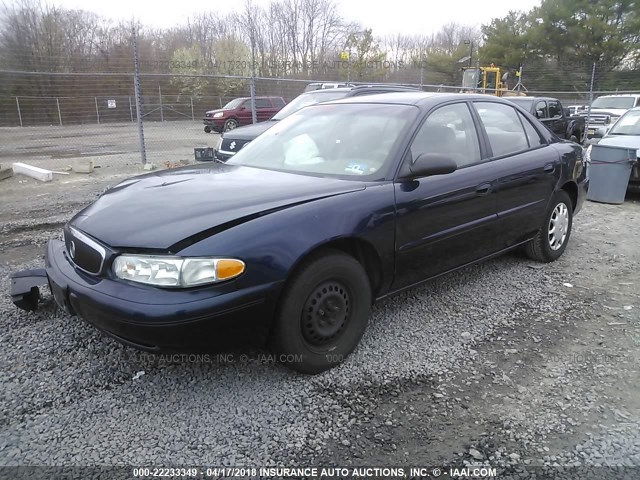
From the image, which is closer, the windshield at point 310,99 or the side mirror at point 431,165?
the side mirror at point 431,165

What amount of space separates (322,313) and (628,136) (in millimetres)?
7894

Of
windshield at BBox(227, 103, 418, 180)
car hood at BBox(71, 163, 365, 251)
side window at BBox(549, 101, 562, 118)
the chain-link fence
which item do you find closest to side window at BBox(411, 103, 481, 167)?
windshield at BBox(227, 103, 418, 180)

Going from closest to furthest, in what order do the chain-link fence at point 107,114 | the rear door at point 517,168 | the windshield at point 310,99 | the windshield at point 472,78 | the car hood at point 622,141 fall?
the rear door at point 517,168
the car hood at point 622,141
the windshield at point 310,99
the chain-link fence at point 107,114
the windshield at point 472,78

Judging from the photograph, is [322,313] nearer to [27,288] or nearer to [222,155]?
[27,288]

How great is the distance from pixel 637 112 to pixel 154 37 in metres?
30.4

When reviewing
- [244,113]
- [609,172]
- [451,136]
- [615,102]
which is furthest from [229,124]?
[451,136]

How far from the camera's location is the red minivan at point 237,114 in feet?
64.7

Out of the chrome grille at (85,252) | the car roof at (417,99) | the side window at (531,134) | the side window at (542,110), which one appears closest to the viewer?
the chrome grille at (85,252)

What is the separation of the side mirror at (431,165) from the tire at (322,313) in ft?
2.40

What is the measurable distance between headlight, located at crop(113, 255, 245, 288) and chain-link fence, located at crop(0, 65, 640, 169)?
10.2 metres

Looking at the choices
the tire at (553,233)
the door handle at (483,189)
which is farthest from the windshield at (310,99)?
the door handle at (483,189)

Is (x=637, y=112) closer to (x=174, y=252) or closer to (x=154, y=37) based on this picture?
(x=174, y=252)

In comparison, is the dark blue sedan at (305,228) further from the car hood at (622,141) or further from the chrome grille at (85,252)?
the car hood at (622,141)

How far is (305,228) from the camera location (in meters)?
2.49
